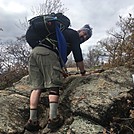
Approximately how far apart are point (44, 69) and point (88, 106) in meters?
0.92

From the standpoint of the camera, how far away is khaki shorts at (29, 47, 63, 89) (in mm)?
4266

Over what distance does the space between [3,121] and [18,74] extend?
6701 mm

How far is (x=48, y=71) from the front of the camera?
4336 mm

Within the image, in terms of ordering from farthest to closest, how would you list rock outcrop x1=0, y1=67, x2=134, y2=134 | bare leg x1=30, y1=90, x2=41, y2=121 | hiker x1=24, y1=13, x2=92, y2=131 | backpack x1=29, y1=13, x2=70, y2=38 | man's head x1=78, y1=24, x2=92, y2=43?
1. man's head x1=78, y1=24, x2=92, y2=43
2. backpack x1=29, y1=13, x2=70, y2=38
3. bare leg x1=30, y1=90, x2=41, y2=121
4. hiker x1=24, y1=13, x2=92, y2=131
5. rock outcrop x1=0, y1=67, x2=134, y2=134

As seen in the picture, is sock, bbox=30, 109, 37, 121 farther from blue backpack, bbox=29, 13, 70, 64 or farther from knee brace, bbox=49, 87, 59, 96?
blue backpack, bbox=29, 13, 70, 64

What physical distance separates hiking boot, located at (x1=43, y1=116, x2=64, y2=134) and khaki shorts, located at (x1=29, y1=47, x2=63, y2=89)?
0.53 metres

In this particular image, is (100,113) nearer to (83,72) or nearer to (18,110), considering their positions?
(83,72)

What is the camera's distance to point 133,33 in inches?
224

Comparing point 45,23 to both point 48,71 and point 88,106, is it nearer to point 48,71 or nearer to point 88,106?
point 48,71

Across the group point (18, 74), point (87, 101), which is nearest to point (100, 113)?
point (87, 101)

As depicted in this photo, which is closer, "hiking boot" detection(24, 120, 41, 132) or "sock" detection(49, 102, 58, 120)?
"sock" detection(49, 102, 58, 120)

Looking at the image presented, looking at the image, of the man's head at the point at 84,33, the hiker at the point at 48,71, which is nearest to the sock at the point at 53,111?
the hiker at the point at 48,71

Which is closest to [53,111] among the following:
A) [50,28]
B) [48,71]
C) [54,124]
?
[54,124]

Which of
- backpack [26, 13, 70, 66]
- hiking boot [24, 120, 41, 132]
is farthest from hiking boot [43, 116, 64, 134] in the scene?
backpack [26, 13, 70, 66]
